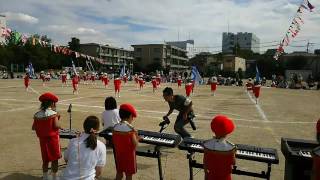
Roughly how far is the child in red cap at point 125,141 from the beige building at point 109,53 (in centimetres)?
9845

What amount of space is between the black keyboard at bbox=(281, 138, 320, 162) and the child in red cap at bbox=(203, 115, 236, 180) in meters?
1.02

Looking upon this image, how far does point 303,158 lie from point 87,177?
2964 millimetres

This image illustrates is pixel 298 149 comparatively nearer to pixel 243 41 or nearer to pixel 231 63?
pixel 231 63

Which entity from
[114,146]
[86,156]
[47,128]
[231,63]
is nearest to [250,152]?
[114,146]

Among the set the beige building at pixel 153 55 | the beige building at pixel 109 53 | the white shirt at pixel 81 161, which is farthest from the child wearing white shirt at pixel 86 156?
the beige building at pixel 153 55

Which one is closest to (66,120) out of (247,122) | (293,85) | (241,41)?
(247,122)

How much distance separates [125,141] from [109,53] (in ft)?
375

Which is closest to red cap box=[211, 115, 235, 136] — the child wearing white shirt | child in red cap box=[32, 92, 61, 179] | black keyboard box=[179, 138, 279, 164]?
black keyboard box=[179, 138, 279, 164]

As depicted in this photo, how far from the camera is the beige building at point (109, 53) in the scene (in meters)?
112

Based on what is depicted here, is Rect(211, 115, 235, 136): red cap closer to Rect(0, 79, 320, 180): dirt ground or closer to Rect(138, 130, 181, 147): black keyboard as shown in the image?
Rect(138, 130, 181, 147): black keyboard

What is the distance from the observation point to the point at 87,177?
496 centimetres

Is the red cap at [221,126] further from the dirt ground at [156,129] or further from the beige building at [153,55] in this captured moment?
the beige building at [153,55]

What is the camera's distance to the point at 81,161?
4957 mm

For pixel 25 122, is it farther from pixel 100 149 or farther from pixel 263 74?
pixel 263 74
